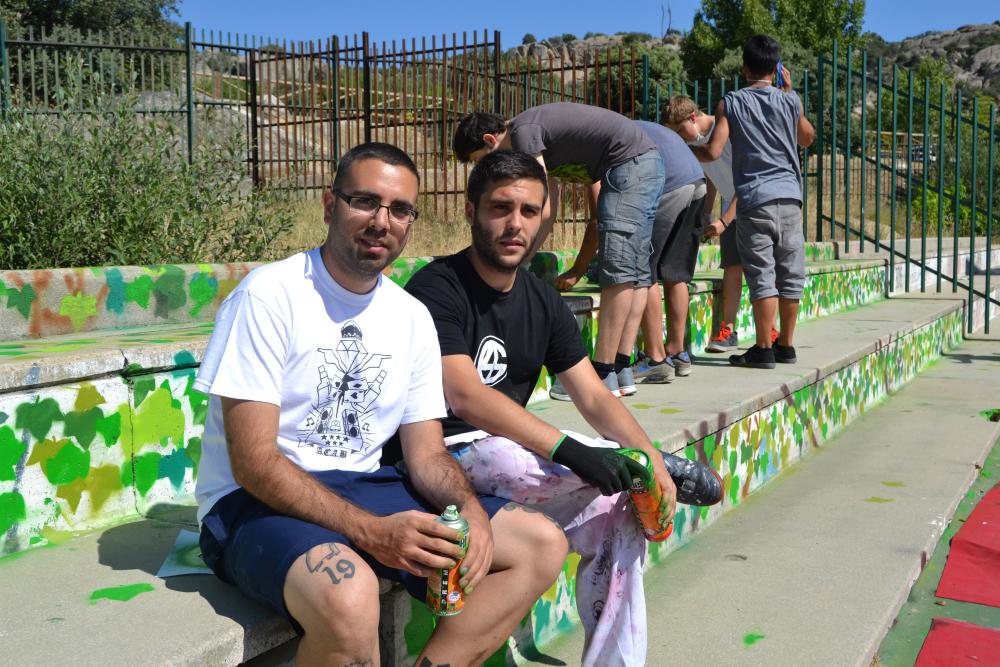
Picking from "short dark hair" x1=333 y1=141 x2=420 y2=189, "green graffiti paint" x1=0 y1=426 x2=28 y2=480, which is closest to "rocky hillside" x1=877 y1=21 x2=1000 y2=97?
"short dark hair" x1=333 y1=141 x2=420 y2=189

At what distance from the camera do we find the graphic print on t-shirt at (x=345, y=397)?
1980mm

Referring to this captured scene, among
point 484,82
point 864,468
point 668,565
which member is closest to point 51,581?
point 668,565

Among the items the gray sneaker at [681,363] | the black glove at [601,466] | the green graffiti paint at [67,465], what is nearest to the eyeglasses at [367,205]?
the black glove at [601,466]

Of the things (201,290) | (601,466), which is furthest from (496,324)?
(201,290)

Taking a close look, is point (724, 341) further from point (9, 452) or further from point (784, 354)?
point (9, 452)

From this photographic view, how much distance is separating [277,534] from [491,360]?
2.80ft

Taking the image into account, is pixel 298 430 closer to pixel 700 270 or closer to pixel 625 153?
pixel 625 153

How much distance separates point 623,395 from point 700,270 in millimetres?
3037

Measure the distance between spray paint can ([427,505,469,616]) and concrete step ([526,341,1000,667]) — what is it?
869 mm

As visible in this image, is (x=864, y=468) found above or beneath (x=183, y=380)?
beneath

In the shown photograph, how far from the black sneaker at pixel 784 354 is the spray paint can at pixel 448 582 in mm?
3486

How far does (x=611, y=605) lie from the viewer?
221 cm

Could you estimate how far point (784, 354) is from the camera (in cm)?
495

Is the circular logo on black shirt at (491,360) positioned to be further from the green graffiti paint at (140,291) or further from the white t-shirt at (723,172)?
the white t-shirt at (723,172)
